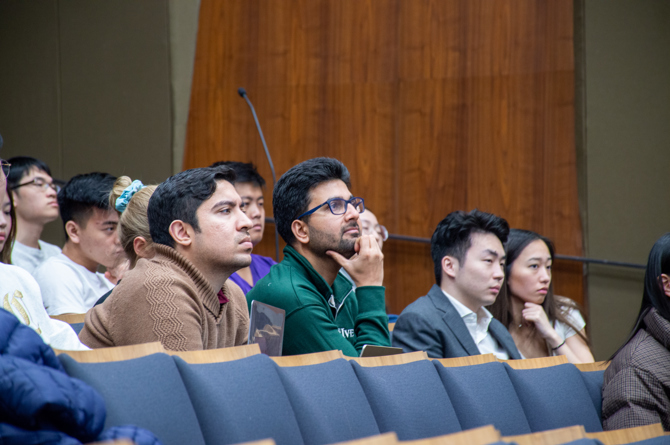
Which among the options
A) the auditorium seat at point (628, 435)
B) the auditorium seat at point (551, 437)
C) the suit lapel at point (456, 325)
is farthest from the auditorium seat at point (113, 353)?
the suit lapel at point (456, 325)

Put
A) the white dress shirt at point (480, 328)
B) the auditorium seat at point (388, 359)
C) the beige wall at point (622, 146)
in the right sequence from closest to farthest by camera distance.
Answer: the auditorium seat at point (388, 359)
the white dress shirt at point (480, 328)
the beige wall at point (622, 146)

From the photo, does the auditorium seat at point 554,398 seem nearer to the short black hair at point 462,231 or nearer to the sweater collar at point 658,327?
the sweater collar at point 658,327

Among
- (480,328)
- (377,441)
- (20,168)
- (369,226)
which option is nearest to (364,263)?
(480,328)

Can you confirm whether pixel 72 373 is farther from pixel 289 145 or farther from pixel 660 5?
pixel 660 5

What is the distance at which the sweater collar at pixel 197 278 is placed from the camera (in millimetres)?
1711

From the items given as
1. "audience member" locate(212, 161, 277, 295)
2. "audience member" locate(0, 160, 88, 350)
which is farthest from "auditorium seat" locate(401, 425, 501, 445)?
"audience member" locate(212, 161, 277, 295)

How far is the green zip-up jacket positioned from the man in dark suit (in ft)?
0.91

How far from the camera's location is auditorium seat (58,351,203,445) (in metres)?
1.17

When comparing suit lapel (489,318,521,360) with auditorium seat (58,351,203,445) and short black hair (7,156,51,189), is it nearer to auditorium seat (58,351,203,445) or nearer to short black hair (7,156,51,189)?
auditorium seat (58,351,203,445)

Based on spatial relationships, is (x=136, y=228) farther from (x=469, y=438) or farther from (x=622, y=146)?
(x=622, y=146)

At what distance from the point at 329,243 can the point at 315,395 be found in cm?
66

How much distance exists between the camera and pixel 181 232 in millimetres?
1803

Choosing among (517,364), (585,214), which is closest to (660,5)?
(585,214)

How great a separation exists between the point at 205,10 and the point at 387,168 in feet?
5.16
